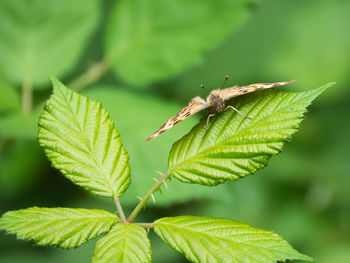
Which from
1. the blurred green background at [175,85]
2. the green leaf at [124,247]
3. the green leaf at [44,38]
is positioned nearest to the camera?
the green leaf at [124,247]

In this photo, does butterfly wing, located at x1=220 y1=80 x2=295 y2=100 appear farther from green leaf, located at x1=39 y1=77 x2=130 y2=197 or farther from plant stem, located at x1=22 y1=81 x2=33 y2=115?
plant stem, located at x1=22 y1=81 x2=33 y2=115

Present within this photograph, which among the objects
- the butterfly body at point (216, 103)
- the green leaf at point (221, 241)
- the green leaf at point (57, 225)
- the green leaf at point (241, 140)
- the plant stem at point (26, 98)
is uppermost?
the plant stem at point (26, 98)

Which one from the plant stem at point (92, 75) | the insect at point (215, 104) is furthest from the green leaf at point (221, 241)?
the plant stem at point (92, 75)

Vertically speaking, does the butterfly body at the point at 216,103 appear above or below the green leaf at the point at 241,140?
above

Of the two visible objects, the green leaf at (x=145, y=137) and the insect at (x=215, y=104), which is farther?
the green leaf at (x=145, y=137)

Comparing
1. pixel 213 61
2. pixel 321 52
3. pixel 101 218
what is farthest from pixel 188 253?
pixel 321 52

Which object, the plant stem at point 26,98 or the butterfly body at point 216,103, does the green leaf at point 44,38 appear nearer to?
the plant stem at point 26,98

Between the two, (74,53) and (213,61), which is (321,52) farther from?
(74,53)

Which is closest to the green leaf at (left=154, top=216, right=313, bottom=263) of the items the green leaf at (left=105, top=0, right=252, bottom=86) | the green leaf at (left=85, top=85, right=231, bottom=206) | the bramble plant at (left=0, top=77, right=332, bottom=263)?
the bramble plant at (left=0, top=77, right=332, bottom=263)
